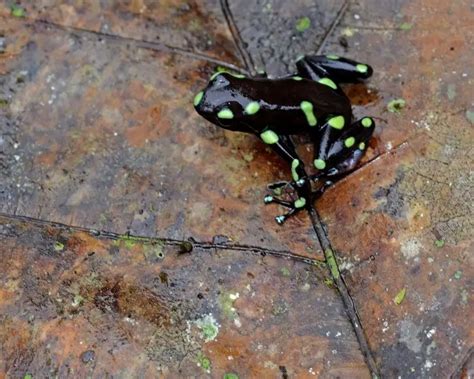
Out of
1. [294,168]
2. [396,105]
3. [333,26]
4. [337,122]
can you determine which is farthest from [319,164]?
[333,26]

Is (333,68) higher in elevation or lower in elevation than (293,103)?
higher

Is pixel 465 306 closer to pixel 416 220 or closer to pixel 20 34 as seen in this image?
pixel 416 220

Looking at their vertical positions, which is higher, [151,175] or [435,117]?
[435,117]

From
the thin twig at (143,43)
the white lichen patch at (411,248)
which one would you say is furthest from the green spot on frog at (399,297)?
the thin twig at (143,43)

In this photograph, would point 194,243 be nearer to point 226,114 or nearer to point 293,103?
point 226,114

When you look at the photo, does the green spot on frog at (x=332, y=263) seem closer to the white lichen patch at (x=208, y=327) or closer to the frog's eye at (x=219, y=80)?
the white lichen patch at (x=208, y=327)

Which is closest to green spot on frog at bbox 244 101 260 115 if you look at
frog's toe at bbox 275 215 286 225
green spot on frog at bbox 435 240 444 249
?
frog's toe at bbox 275 215 286 225

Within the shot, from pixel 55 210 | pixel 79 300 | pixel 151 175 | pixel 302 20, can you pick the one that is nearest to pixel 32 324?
pixel 79 300
